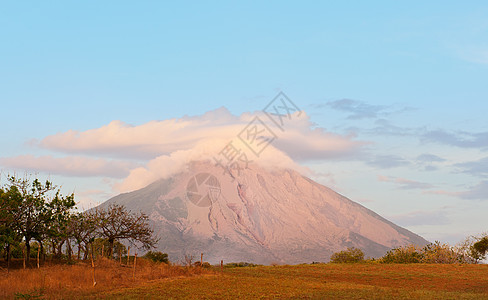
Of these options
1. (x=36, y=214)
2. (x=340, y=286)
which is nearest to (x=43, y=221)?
(x=36, y=214)

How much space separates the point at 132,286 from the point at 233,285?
7.06 meters

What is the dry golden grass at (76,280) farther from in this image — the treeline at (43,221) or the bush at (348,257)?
the bush at (348,257)

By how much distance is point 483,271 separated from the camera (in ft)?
162

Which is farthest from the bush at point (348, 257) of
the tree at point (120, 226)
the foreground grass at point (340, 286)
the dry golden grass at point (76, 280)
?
the dry golden grass at point (76, 280)

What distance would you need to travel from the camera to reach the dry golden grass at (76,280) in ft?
96.9

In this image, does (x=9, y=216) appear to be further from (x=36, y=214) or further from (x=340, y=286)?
(x=340, y=286)

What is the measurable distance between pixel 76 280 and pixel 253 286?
12176 mm

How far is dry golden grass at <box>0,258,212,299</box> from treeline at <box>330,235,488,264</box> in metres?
35.0

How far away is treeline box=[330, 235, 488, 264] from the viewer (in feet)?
227

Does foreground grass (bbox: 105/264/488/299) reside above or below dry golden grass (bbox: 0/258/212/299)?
below

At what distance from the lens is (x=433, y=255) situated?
6906 centimetres

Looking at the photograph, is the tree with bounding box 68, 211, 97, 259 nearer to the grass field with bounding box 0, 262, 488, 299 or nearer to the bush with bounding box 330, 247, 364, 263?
the grass field with bounding box 0, 262, 488, 299

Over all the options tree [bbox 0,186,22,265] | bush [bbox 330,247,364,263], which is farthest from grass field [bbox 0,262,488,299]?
bush [bbox 330,247,364,263]

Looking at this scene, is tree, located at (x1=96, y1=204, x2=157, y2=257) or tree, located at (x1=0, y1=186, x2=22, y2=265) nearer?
tree, located at (x1=0, y1=186, x2=22, y2=265)
